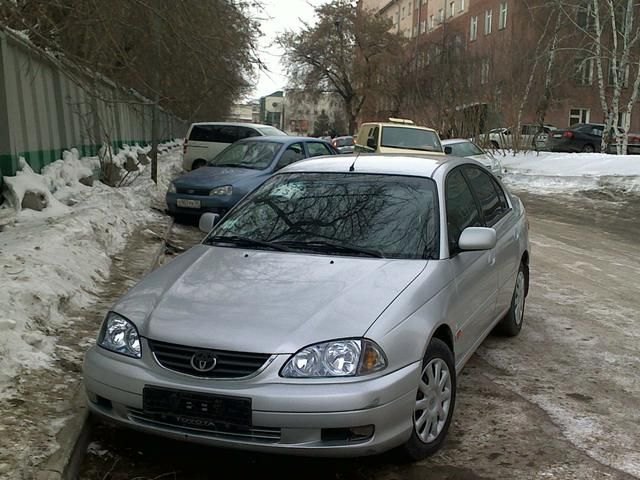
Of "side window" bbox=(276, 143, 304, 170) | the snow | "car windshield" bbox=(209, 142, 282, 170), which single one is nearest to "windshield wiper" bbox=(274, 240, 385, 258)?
the snow

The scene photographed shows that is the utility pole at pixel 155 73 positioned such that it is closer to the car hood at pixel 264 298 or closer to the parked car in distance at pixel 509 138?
the car hood at pixel 264 298

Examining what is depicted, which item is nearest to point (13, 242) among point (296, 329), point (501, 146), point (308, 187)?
point (308, 187)

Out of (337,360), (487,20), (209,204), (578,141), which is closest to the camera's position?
(337,360)

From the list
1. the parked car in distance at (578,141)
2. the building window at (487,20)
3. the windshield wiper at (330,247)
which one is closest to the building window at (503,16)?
the building window at (487,20)

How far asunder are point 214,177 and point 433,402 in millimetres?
8462

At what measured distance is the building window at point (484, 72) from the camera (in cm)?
2874

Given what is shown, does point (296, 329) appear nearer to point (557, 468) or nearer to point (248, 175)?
point (557, 468)

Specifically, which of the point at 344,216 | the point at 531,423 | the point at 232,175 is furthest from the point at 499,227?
the point at 232,175

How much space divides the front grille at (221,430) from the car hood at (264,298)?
0.36 meters

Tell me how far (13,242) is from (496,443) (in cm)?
509

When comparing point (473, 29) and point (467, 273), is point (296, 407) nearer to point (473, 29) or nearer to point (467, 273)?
point (467, 273)

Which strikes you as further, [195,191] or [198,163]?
[198,163]

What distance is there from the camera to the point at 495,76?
28031 mm

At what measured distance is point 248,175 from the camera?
11.5 metres
